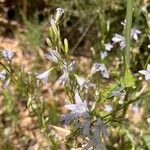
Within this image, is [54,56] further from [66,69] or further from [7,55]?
[7,55]

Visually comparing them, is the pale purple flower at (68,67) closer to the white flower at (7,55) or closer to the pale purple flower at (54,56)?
the pale purple flower at (54,56)

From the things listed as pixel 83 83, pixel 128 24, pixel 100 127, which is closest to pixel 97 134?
pixel 100 127

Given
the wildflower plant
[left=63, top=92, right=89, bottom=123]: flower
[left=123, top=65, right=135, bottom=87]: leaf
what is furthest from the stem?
[left=63, top=92, right=89, bottom=123]: flower

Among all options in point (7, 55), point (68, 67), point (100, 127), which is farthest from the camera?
point (7, 55)

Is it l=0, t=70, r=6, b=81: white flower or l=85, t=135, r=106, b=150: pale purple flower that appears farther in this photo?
l=0, t=70, r=6, b=81: white flower

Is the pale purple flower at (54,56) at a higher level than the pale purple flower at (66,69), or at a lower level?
higher

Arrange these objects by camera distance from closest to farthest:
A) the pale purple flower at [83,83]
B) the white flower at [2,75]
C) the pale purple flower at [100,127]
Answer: the pale purple flower at [100,127] < the pale purple flower at [83,83] < the white flower at [2,75]

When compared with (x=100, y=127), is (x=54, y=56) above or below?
above

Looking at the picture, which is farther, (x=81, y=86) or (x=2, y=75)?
(x=2, y=75)

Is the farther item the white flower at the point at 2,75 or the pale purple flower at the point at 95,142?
the white flower at the point at 2,75

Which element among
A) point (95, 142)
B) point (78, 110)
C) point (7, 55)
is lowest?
point (95, 142)

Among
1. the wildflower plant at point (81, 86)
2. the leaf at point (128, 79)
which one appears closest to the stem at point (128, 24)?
the wildflower plant at point (81, 86)

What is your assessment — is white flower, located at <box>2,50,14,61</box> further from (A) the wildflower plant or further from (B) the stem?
(B) the stem
